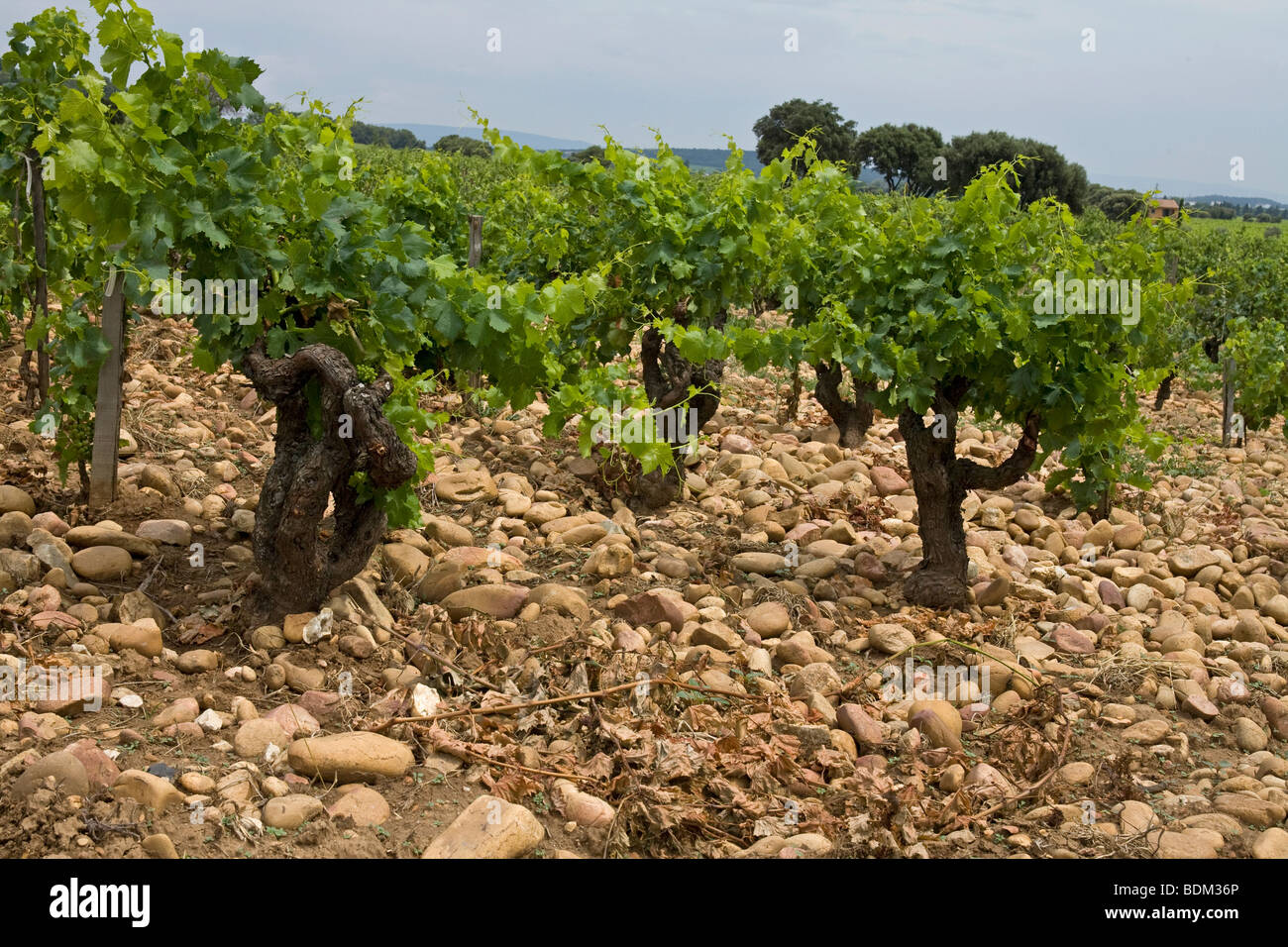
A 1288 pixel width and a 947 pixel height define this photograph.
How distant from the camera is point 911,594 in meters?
5.95

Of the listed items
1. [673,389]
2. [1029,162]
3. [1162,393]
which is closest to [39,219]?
[673,389]

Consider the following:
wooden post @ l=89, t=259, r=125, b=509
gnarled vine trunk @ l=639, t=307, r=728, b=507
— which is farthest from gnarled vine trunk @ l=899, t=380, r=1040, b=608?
wooden post @ l=89, t=259, r=125, b=509

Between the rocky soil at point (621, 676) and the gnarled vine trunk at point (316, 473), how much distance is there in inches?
6.6

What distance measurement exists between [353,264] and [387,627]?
1.52 meters

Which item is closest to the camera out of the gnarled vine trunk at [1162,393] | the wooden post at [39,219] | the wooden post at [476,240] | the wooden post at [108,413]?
the wooden post at [108,413]

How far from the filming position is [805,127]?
39.3m

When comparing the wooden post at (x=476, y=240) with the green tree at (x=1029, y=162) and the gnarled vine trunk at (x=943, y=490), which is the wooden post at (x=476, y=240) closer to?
the gnarled vine trunk at (x=943, y=490)

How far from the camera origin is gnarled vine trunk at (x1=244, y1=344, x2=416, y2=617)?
14.5ft

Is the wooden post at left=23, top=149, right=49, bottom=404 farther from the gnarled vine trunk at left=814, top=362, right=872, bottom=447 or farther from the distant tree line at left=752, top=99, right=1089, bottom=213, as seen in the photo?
the distant tree line at left=752, top=99, right=1089, bottom=213

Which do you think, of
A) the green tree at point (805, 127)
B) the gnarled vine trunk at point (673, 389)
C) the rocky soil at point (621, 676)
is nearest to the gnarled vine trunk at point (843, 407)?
the rocky soil at point (621, 676)

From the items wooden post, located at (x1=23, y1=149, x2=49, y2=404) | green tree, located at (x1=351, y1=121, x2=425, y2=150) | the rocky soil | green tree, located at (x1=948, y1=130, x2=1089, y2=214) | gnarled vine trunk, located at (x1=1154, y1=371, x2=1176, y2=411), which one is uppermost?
green tree, located at (x1=351, y1=121, x2=425, y2=150)

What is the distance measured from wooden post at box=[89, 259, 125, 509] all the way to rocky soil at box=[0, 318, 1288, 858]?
0.39 ft

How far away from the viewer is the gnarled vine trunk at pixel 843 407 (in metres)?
8.27
